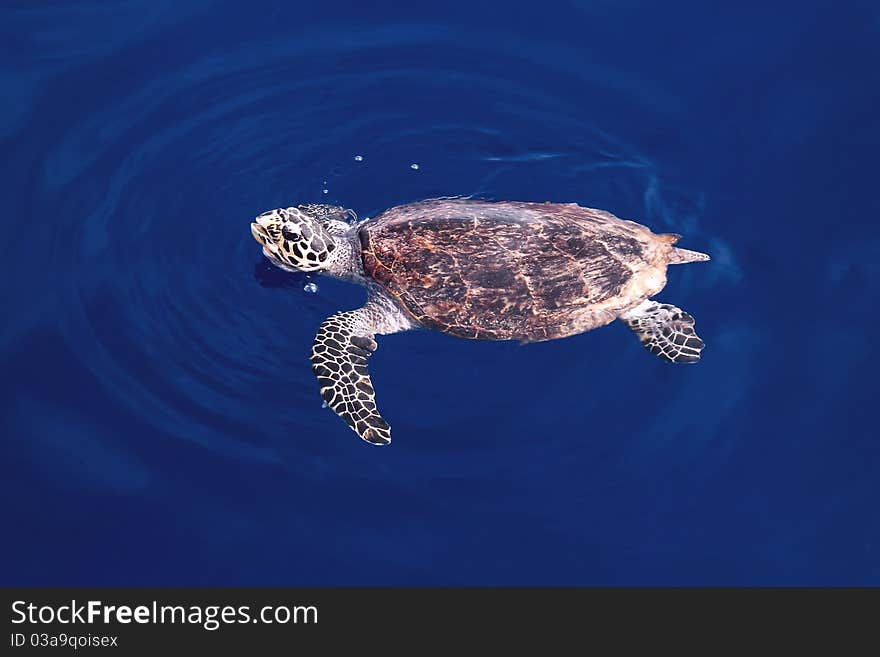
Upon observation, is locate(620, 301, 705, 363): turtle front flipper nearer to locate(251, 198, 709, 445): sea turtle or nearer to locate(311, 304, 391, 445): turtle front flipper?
locate(251, 198, 709, 445): sea turtle

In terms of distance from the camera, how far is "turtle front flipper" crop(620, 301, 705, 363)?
513 centimetres

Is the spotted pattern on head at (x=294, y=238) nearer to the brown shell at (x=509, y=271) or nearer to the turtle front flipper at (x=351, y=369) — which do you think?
the brown shell at (x=509, y=271)

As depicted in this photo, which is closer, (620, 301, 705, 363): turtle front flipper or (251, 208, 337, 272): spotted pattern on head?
(620, 301, 705, 363): turtle front flipper

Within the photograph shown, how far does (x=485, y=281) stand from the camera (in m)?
5.04

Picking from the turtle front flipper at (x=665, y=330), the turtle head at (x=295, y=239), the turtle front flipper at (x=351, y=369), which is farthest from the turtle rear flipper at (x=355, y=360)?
the turtle front flipper at (x=665, y=330)

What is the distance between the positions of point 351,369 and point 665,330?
2011 mm

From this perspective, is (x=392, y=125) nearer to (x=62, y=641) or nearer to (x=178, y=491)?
(x=178, y=491)

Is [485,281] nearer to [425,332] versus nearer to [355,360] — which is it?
[425,332]

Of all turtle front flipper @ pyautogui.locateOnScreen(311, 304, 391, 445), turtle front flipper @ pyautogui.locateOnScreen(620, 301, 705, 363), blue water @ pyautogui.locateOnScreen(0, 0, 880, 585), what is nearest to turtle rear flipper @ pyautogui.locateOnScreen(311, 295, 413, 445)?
turtle front flipper @ pyautogui.locateOnScreen(311, 304, 391, 445)

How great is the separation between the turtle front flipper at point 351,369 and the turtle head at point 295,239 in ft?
1.56

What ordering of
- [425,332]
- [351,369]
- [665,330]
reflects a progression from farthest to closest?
[425,332] < [665,330] < [351,369]

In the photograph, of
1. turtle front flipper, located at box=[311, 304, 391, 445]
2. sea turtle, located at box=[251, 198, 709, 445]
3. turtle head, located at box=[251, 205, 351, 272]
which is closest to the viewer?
turtle front flipper, located at box=[311, 304, 391, 445]

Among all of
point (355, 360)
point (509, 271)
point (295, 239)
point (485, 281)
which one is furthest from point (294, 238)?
point (509, 271)

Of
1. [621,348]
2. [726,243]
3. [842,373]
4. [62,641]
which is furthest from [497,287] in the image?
[62,641]
